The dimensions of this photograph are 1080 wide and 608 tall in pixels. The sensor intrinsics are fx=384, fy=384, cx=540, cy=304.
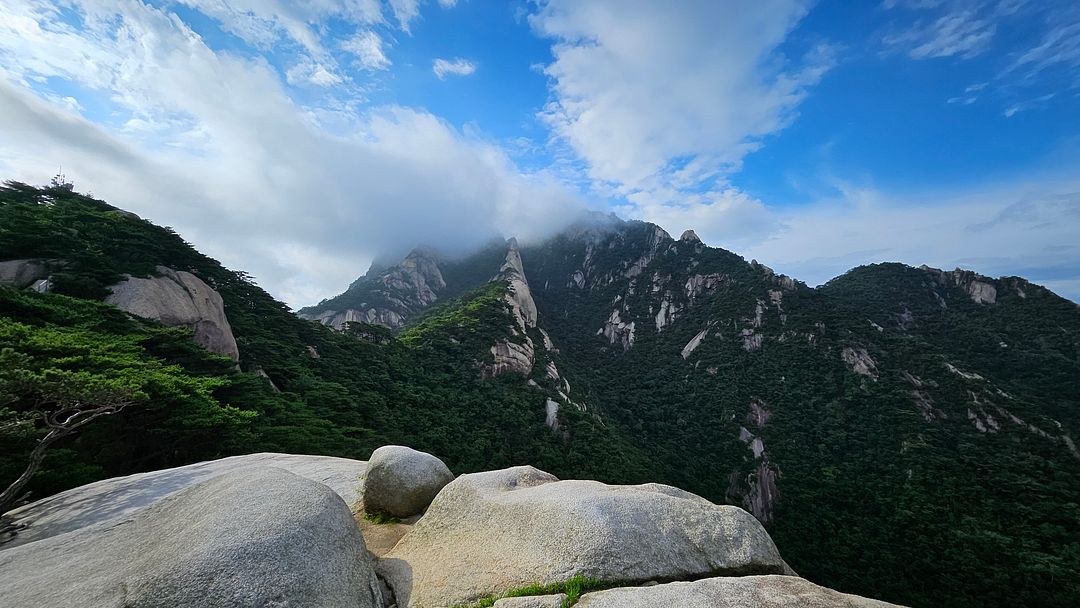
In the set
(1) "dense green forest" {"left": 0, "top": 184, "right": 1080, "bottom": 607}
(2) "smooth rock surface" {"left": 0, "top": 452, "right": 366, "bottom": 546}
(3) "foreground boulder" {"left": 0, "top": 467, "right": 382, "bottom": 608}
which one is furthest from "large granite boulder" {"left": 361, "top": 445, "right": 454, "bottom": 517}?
(1) "dense green forest" {"left": 0, "top": 184, "right": 1080, "bottom": 607}

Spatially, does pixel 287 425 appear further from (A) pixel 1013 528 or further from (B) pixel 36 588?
(A) pixel 1013 528

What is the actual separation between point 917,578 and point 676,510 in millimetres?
47207

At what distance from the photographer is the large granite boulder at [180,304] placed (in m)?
21.7

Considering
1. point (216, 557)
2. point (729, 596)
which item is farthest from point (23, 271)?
point (729, 596)

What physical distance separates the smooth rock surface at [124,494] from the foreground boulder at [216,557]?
143cm

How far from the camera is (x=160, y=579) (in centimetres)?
429

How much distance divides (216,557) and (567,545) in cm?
467

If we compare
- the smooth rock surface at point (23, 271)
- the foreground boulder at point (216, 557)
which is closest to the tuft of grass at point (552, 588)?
the foreground boulder at point (216, 557)

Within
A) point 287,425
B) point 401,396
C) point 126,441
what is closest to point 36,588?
point 126,441

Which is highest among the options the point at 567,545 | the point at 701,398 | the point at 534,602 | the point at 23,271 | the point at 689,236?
the point at 689,236

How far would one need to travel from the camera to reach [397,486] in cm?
950

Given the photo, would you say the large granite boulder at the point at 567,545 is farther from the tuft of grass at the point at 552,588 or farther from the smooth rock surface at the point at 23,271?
the smooth rock surface at the point at 23,271

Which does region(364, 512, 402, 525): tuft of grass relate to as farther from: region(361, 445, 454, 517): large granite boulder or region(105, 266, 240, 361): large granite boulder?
region(105, 266, 240, 361): large granite boulder

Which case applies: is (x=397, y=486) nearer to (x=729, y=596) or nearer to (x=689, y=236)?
(x=729, y=596)
